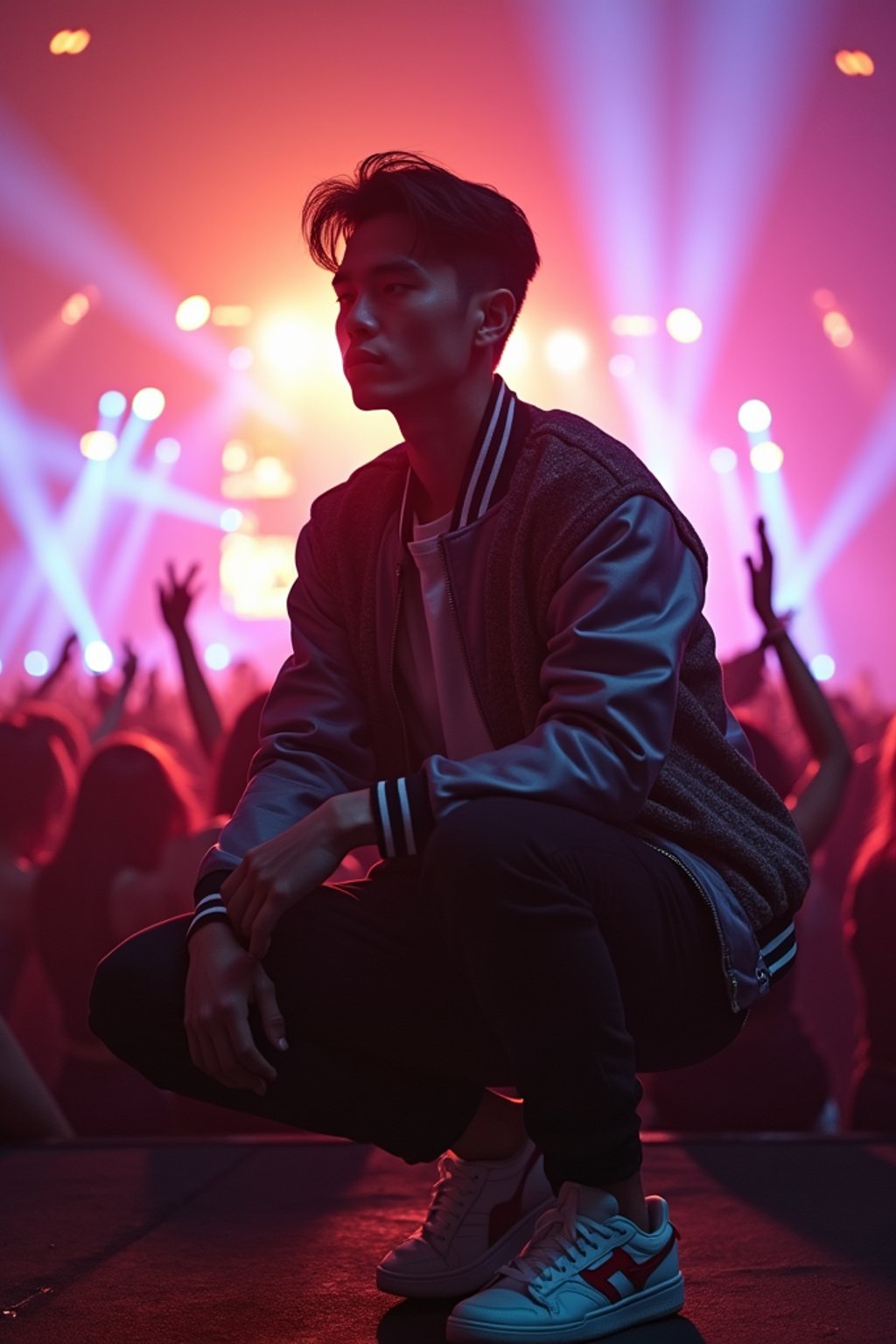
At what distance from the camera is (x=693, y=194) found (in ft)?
31.1

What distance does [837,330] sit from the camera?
12477 millimetres

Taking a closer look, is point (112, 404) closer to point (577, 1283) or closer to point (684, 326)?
point (684, 326)

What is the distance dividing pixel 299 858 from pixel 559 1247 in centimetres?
47

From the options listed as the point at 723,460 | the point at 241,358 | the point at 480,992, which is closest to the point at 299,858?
the point at 480,992

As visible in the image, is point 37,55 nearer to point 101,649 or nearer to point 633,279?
point 633,279

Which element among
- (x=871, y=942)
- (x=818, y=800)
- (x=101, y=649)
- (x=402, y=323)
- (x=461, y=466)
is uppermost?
(x=101, y=649)

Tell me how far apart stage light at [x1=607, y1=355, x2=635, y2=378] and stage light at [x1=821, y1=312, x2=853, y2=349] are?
8.58 ft

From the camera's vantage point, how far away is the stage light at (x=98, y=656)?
1412 cm

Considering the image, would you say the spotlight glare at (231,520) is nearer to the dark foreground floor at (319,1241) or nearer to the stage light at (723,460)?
the stage light at (723,460)

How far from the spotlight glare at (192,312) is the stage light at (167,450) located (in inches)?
130

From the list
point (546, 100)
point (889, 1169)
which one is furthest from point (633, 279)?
point (889, 1169)

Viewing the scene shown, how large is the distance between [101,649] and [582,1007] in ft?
47.5

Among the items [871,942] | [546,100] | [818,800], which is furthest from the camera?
[546,100]

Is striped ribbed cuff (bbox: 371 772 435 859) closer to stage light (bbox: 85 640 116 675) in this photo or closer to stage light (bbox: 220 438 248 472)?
stage light (bbox: 85 640 116 675)
